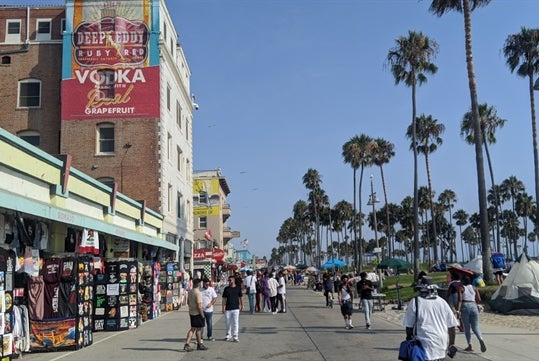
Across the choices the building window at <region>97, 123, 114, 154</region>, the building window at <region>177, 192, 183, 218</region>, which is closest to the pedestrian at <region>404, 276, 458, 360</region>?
the building window at <region>97, 123, 114, 154</region>

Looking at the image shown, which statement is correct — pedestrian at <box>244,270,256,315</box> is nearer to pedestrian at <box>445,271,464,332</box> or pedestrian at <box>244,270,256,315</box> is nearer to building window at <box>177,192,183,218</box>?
pedestrian at <box>445,271,464,332</box>

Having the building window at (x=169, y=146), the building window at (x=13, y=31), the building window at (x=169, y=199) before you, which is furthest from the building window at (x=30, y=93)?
the building window at (x=169, y=199)

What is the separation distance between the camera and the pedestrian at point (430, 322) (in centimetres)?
700

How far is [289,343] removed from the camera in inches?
566

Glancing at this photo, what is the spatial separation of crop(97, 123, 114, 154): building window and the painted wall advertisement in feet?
2.20

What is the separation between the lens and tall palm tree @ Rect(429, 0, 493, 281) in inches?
1056

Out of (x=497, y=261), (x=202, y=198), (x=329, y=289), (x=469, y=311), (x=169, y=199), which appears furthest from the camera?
(x=202, y=198)

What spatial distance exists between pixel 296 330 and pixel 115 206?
9890 millimetres

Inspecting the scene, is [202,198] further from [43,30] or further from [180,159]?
[43,30]

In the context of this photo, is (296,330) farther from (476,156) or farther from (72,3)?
(72,3)

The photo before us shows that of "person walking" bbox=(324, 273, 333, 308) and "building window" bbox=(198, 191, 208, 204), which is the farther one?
"building window" bbox=(198, 191, 208, 204)

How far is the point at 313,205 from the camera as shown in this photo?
98.3 metres

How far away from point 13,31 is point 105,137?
919 cm

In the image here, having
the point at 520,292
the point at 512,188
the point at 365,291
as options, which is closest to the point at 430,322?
the point at 365,291
